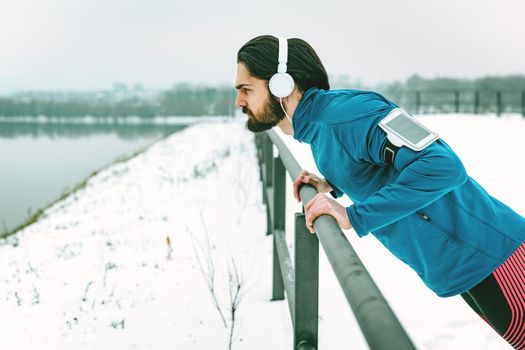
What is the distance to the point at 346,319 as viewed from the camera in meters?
3.14

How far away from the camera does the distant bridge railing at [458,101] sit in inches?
837

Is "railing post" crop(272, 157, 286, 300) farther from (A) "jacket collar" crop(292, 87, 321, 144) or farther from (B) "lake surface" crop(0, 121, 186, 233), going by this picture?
(B) "lake surface" crop(0, 121, 186, 233)

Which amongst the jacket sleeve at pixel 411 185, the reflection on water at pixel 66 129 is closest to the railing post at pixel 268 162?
the jacket sleeve at pixel 411 185

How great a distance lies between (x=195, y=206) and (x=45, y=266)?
95.6 inches

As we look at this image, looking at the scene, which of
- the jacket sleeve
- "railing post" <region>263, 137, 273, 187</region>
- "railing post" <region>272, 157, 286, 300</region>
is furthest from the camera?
"railing post" <region>263, 137, 273, 187</region>

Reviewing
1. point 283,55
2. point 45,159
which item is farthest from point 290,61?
point 45,159

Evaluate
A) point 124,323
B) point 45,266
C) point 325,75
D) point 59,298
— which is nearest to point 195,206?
point 45,266

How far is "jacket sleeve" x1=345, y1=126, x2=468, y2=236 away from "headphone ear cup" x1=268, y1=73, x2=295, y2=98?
0.42 meters

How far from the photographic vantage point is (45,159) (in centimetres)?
3797

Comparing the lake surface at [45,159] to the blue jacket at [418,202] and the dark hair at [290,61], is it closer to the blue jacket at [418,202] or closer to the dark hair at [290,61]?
the dark hair at [290,61]

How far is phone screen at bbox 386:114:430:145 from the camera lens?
1359mm

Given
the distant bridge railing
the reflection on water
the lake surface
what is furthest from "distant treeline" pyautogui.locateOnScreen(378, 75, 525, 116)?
the reflection on water

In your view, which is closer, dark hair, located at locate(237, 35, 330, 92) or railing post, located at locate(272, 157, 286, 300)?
dark hair, located at locate(237, 35, 330, 92)

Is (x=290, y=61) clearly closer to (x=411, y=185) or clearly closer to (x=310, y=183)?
(x=310, y=183)
